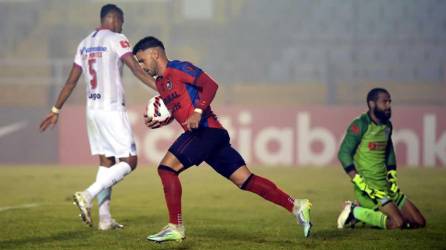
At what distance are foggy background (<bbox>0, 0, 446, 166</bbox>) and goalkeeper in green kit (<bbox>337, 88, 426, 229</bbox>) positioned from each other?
12.7 metres

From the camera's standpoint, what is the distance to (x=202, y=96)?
7801 millimetres

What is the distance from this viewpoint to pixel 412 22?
2809cm

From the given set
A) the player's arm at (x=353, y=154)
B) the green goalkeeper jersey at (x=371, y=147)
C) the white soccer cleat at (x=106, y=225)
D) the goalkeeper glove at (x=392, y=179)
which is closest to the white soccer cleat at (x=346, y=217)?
the player's arm at (x=353, y=154)

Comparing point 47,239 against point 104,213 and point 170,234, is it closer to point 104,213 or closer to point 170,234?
point 104,213

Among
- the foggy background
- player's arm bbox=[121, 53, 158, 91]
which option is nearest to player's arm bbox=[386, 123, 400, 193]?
player's arm bbox=[121, 53, 158, 91]

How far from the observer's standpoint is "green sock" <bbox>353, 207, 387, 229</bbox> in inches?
367

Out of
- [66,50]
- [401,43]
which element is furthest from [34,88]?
[401,43]

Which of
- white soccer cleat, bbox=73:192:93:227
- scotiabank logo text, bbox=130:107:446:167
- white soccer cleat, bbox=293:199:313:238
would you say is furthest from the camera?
scotiabank logo text, bbox=130:107:446:167

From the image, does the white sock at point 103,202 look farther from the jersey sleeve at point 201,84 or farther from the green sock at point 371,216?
the green sock at point 371,216

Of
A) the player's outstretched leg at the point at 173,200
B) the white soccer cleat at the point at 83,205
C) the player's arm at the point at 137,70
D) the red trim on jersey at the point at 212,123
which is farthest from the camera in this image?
the player's arm at the point at 137,70

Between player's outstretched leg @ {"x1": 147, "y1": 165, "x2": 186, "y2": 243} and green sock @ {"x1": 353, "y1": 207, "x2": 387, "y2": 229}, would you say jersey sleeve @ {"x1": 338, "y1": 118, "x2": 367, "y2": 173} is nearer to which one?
green sock @ {"x1": 353, "y1": 207, "x2": 387, "y2": 229}

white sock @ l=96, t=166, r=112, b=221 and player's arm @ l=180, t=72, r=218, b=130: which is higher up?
player's arm @ l=180, t=72, r=218, b=130

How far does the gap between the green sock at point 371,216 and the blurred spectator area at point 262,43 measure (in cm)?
1406

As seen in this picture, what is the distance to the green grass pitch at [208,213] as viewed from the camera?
26.5ft
